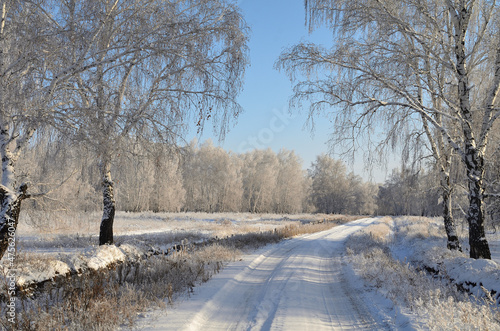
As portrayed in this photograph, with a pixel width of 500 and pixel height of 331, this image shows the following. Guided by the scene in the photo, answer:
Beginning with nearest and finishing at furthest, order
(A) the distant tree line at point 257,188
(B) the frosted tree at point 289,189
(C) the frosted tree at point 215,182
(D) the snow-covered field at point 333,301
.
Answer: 1. (D) the snow-covered field at point 333,301
2. (A) the distant tree line at point 257,188
3. (C) the frosted tree at point 215,182
4. (B) the frosted tree at point 289,189

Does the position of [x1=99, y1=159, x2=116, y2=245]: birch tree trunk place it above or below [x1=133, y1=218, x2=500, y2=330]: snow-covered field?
above

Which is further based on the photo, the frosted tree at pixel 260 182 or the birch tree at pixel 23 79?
the frosted tree at pixel 260 182

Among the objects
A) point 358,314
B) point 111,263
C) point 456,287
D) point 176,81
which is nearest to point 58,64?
point 176,81

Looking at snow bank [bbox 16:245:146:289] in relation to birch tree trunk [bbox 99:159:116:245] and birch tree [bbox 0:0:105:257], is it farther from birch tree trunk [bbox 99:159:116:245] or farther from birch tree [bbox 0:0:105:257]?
birch tree trunk [bbox 99:159:116:245]

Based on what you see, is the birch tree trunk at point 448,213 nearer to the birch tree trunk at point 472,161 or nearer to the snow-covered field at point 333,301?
the snow-covered field at point 333,301

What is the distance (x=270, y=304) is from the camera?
17.7 feet

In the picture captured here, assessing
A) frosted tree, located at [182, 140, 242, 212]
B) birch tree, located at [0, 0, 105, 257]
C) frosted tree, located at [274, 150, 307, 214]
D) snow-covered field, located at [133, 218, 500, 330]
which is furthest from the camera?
frosted tree, located at [274, 150, 307, 214]

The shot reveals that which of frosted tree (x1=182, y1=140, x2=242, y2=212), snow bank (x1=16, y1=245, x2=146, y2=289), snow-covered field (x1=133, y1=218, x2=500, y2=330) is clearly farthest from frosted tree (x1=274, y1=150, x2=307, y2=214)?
snow bank (x1=16, y1=245, x2=146, y2=289)

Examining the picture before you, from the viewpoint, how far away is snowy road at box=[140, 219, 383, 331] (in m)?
4.47

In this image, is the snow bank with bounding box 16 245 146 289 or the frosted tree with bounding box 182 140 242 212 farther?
the frosted tree with bounding box 182 140 242 212

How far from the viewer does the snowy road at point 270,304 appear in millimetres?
4473

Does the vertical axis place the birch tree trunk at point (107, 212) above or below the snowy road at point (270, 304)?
above

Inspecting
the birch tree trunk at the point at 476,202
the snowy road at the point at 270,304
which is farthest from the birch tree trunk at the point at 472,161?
the snowy road at the point at 270,304

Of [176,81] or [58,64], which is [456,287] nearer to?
[176,81]
